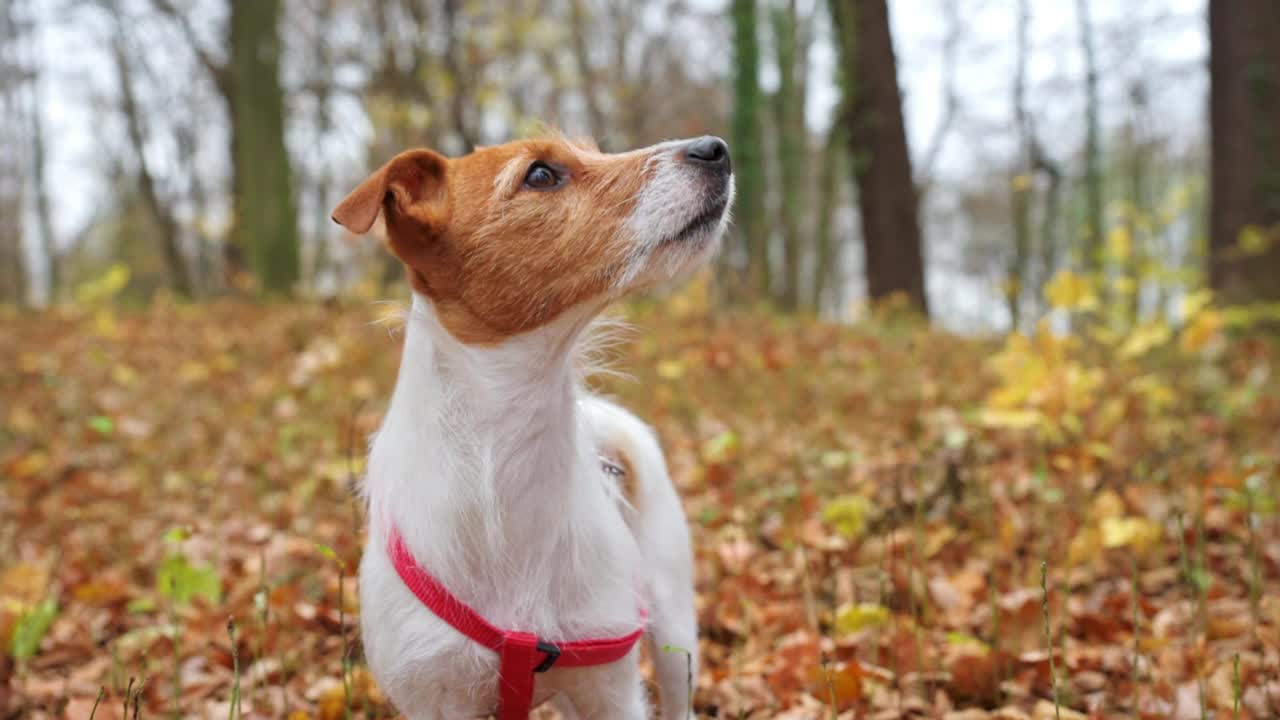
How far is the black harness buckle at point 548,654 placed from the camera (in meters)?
2.24

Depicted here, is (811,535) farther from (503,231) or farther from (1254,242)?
(1254,242)

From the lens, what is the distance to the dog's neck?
230cm

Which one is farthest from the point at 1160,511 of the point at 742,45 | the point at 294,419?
the point at 742,45

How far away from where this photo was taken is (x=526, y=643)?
2.23m

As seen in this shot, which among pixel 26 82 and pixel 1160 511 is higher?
pixel 26 82

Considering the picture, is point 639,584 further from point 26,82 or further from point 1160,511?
point 26,82

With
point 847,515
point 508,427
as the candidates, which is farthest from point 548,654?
point 847,515

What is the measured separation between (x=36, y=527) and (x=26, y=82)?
88.7ft

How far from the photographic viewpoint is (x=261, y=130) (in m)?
12.9

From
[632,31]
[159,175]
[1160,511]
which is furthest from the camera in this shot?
[159,175]

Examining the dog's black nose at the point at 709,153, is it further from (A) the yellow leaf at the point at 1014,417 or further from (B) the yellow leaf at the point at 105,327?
(B) the yellow leaf at the point at 105,327

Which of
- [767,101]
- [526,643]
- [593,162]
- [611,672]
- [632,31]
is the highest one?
[632,31]

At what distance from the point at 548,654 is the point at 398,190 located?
4.05ft

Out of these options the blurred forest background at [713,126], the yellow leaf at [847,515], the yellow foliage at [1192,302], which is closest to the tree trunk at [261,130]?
the blurred forest background at [713,126]
